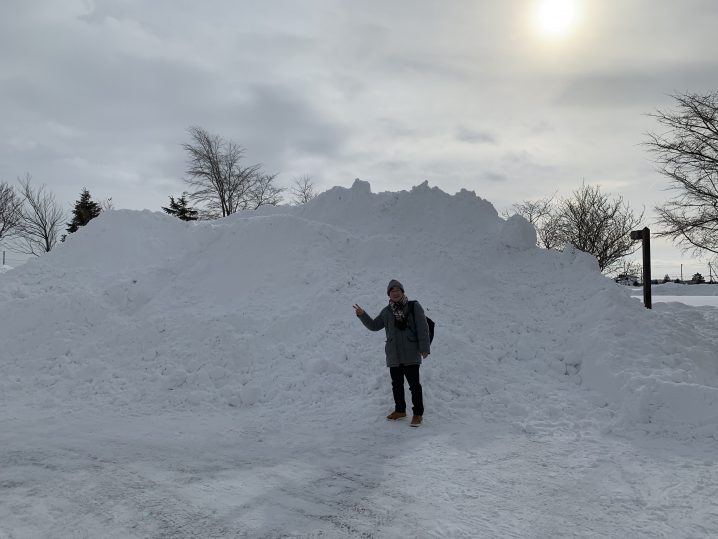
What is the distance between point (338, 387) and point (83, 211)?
133ft

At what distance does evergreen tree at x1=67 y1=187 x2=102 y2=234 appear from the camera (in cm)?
3959

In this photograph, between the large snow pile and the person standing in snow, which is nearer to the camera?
the person standing in snow

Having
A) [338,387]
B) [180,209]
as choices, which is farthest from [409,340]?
[180,209]

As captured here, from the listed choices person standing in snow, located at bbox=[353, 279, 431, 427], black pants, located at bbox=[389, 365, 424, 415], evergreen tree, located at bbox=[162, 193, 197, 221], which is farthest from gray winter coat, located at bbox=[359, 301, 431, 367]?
evergreen tree, located at bbox=[162, 193, 197, 221]

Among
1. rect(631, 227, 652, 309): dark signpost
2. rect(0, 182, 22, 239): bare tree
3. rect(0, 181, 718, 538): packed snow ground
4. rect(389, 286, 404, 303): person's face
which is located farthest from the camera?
rect(0, 182, 22, 239): bare tree

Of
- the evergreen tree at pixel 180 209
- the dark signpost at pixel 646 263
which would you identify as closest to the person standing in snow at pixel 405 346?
the dark signpost at pixel 646 263

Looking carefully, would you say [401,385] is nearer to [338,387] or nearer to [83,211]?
[338,387]

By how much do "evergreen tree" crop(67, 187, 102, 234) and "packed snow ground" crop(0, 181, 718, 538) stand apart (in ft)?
99.2

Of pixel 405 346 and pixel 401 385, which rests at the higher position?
pixel 405 346

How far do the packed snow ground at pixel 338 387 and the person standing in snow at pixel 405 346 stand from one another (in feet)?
1.25

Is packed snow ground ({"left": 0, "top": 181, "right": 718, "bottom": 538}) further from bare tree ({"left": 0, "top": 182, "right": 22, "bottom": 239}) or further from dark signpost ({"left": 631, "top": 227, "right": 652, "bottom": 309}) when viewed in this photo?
bare tree ({"left": 0, "top": 182, "right": 22, "bottom": 239})

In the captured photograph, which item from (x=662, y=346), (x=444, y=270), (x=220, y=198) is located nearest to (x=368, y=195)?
(x=444, y=270)

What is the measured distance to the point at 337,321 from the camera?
926 centimetres

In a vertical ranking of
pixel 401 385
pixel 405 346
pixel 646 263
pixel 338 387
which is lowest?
pixel 338 387
